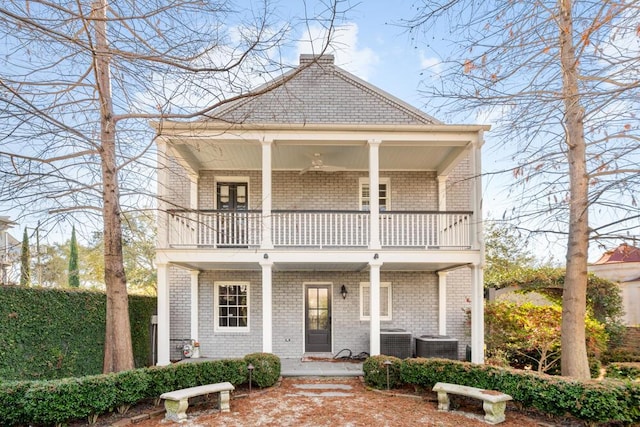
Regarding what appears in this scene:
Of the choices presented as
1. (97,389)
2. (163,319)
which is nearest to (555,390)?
(97,389)

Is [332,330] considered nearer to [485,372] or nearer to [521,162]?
[485,372]

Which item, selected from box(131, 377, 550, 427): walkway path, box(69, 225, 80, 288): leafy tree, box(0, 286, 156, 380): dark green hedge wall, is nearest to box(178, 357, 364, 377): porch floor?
box(131, 377, 550, 427): walkway path

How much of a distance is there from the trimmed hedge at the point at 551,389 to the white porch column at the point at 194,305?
6.10 metres

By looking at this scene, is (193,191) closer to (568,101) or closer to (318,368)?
(318,368)

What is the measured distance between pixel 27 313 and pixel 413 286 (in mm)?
8625

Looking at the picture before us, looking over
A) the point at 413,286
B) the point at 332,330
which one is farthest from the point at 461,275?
the point at 332,330

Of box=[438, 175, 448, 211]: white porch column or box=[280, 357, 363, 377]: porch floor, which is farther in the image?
box=[438, 175, 448, 211]: white porch column

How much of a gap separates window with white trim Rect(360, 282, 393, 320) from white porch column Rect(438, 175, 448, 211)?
8.59 ft

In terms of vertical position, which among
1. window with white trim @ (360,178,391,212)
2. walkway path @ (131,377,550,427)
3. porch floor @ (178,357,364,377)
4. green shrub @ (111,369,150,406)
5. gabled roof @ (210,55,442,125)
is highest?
gabled roof @ (210,55,442,125)

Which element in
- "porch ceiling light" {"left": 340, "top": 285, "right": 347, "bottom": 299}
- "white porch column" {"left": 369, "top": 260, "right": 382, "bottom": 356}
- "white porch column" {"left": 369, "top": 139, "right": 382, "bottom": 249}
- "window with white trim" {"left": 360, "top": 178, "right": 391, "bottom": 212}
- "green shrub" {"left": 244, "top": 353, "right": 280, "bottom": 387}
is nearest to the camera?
"green shrub" {"left": 244, "top": 353, "right": 280, "bottom": 387}

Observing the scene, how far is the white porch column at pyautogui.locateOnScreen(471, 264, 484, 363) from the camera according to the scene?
8.26 meters

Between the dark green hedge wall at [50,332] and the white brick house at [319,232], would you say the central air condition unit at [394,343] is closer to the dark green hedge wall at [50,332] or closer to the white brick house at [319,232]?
the white brick house at [319,232]

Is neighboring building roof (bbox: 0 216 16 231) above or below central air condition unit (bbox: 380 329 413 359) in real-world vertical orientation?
above

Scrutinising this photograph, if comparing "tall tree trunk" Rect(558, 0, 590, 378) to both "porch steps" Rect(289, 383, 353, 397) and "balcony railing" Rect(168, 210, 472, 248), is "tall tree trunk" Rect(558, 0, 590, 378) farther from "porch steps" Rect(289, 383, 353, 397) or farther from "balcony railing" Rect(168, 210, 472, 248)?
"porch steps" Rect(289, 383, 353, 397)
